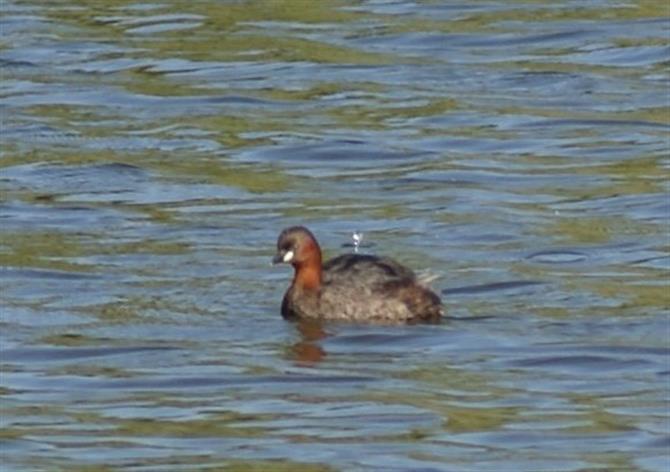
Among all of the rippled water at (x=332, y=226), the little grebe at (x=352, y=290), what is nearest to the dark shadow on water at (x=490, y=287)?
the rippled water at (x=332, y=226)

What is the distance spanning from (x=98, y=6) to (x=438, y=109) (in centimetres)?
565

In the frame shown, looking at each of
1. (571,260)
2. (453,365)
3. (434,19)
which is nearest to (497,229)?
(571,260)

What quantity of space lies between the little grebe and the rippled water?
0.57ft

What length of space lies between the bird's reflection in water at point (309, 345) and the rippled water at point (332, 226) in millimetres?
32

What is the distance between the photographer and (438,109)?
73.0ft

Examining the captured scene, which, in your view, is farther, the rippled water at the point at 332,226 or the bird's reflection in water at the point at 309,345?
the bird's reflection in water at the point at 309,345

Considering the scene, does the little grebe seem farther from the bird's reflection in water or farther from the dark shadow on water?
the dark shadow on water

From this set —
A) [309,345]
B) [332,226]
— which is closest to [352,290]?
[309,345]

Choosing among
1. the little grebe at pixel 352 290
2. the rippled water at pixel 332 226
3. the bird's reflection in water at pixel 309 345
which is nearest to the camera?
the rippled water at pixel 332 226

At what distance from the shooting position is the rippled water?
12852 mm

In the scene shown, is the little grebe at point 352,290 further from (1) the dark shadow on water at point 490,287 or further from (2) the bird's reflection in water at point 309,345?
(1) the dark shadow on water at point 490,287

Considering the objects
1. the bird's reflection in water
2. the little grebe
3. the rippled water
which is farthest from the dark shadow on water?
the bird's reflection in water

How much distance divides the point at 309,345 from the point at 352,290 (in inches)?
30.6

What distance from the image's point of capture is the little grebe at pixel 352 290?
15555 millimetres
